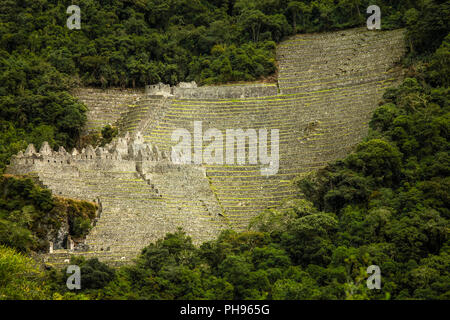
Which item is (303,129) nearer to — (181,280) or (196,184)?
(196,184)

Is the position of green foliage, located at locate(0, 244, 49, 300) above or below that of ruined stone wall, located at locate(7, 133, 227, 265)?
below

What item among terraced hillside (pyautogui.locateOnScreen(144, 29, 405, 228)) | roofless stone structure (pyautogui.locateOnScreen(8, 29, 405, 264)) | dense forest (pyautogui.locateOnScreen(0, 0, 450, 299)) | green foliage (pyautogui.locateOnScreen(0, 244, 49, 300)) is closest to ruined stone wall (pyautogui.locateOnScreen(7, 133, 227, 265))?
roofless stone structure (pyautogui.locateOnScreen(8, 29, 405, 264))

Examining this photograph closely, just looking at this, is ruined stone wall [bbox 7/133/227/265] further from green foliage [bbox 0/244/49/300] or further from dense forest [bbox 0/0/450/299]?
green foliage [bbox 0/244/49/300]

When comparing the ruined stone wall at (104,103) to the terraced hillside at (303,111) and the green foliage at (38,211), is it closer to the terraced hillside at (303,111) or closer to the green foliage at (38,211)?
the terraced hillside at (303,111)

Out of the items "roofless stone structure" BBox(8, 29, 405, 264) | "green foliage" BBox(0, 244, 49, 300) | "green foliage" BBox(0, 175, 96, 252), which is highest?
"roofless stone structure" BBox(8, 29, 405, 264)

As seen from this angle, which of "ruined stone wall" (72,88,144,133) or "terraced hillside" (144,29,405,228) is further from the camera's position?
"ruined stone wall" (72,88,144,133)
